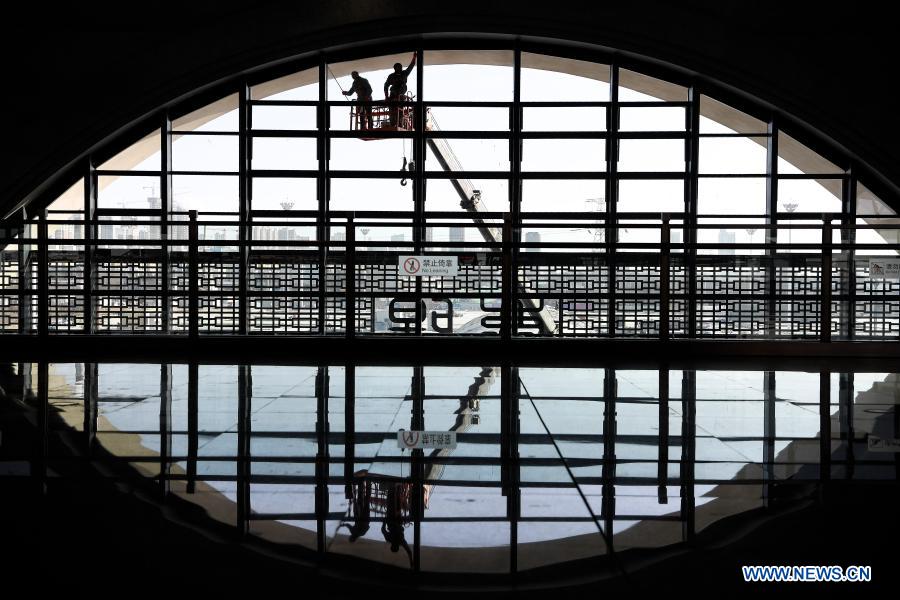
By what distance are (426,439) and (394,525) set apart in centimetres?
114

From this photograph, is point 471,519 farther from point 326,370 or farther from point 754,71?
point 754,71

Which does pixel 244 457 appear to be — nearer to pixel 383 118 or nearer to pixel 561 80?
pixel 383 118

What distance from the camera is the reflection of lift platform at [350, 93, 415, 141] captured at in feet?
38.7

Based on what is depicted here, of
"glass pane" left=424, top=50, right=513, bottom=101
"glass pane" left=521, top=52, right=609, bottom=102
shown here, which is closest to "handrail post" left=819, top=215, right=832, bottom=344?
"glass pane" left=521, top=52, right=609, bottom=102

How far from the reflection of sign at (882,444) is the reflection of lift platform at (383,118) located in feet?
30.8

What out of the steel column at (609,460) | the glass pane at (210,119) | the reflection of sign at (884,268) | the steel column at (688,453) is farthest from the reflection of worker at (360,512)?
the glass pane at (210,119)

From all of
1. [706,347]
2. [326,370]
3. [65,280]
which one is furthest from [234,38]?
[706,347]

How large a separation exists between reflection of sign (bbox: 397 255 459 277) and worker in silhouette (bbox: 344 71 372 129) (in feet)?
15.7

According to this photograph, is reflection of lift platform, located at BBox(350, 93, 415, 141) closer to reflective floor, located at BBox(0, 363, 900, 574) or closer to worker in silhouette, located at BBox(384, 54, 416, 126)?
worker in silhouette, located at BBox(384, 54, 416, 126)

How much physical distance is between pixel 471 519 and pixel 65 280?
7410mm

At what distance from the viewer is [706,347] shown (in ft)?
24.0

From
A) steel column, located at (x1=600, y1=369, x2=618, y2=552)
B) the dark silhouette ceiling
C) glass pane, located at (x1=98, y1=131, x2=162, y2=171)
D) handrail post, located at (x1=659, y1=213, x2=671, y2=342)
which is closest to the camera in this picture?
steel column, located at (x1=600, y1=369, x2=618, y2=552)

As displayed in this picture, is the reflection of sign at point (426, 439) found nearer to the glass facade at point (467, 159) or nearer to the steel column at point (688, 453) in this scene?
the steel column at point (688, 453)

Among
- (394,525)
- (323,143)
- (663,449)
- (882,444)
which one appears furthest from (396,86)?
(394,525)
